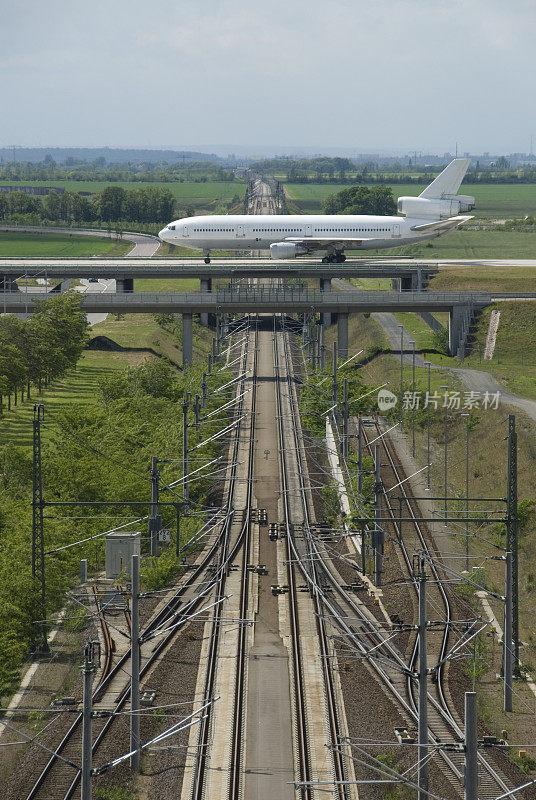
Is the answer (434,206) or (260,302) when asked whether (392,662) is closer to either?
(260,302)

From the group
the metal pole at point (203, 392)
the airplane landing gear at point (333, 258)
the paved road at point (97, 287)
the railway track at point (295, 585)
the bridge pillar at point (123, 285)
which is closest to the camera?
the railway track at point (295, 585)

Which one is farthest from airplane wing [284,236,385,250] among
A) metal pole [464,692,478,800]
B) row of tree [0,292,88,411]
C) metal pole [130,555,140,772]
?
metal pole [464,692,478,800]

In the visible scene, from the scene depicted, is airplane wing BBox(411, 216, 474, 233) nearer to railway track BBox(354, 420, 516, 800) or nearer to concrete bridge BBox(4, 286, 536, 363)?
concrete bridge BBox(4, 286, 536, 363)

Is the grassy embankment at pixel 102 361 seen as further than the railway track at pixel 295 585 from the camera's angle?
Yes

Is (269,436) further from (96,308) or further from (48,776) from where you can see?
(48,776)

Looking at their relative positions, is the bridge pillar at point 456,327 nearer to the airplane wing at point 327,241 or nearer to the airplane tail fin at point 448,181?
the airplane wing at point 327,241

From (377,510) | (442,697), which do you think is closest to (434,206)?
(377,510)

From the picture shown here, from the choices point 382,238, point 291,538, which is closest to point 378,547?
point 291,538

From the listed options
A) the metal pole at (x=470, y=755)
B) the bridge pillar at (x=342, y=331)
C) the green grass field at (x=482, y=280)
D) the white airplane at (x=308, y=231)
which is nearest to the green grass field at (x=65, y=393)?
the bridge pillar at (x=342, y=331)
